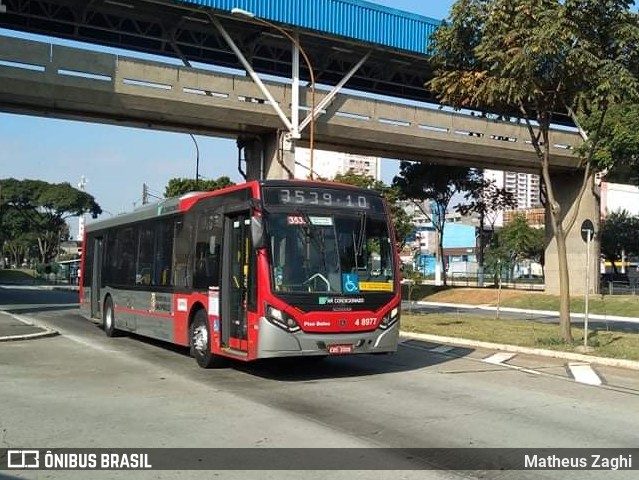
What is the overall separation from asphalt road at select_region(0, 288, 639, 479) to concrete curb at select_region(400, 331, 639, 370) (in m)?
0.47

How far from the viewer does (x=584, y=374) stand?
1234 centimetres

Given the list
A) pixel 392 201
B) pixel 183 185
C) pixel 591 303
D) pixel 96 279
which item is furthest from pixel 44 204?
pixel 96 279

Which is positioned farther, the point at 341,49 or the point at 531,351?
the point at 341,49

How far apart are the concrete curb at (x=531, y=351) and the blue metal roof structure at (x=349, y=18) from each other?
612 inches

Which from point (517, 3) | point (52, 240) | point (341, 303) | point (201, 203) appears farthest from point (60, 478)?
point (52, 240)

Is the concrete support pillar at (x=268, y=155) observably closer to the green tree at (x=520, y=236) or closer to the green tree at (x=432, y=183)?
the green tree at (x=432, y=183)

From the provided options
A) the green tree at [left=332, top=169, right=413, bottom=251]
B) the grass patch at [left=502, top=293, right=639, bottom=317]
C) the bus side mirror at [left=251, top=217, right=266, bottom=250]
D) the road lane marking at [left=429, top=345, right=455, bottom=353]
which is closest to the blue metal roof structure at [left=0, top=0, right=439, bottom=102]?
the green tree at [left=332, top=169, right=413, bottom=251]

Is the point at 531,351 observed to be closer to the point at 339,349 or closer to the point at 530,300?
the point at 339,349

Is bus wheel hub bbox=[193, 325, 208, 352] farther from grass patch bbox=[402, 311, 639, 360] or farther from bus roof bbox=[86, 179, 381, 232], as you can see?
grass patch bbox=[402, 311, 639, 360]

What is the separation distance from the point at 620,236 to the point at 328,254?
69.1 meters

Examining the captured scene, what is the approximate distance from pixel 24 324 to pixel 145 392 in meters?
12.0

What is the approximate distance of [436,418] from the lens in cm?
836

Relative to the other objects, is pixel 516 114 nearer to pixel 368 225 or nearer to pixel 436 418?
pixel 368 225

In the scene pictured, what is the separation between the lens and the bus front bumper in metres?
10.5
